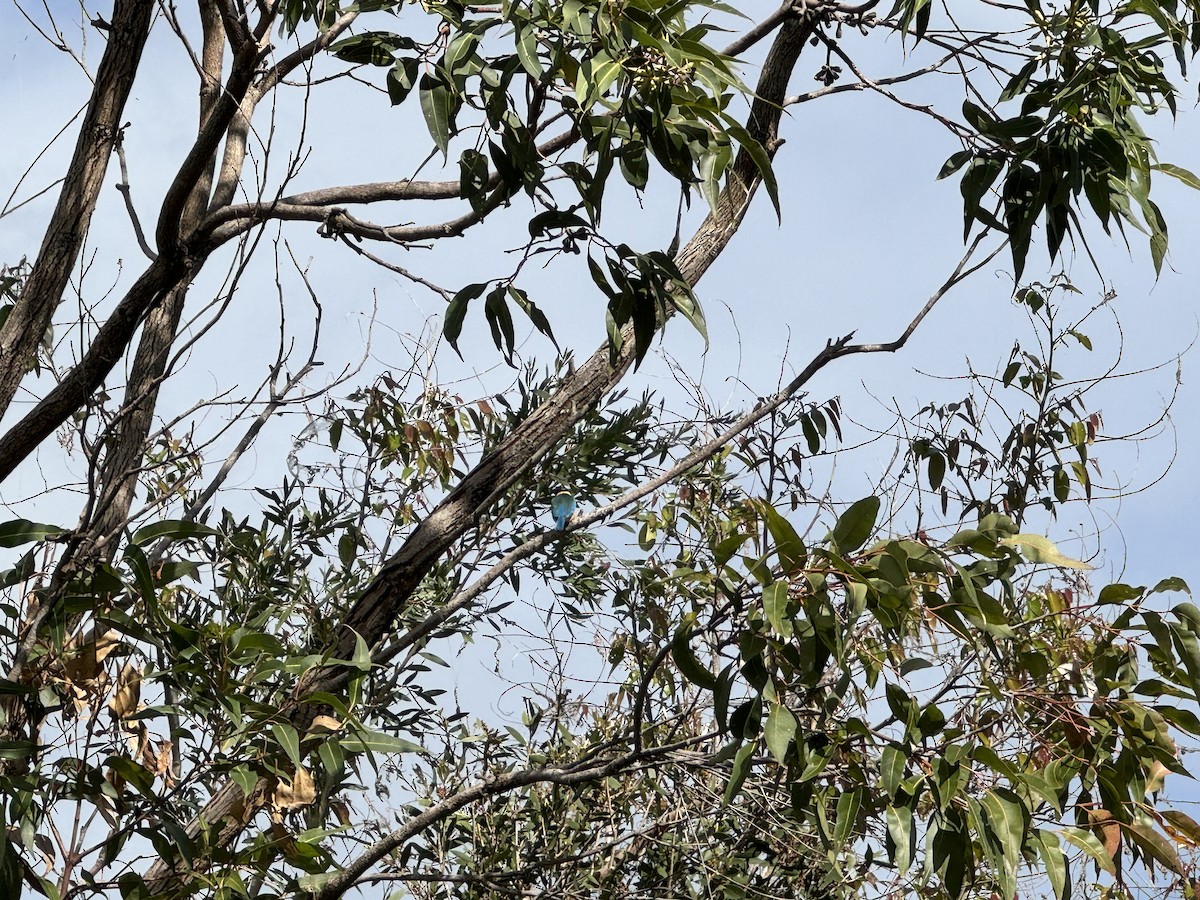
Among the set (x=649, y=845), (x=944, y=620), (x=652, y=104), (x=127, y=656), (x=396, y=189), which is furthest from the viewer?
(x=649, y=845)

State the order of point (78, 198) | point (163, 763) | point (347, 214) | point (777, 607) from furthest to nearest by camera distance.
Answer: point (347, 214)
point (78, 198)
point (163, 763)
point (777, 607)

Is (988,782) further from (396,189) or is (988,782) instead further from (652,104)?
(396,189)

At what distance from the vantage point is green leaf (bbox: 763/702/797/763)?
172 centimetres

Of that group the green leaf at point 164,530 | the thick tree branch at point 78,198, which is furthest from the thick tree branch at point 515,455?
the thick tree branch at point 78,198

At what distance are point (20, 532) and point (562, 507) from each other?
155 centimetres

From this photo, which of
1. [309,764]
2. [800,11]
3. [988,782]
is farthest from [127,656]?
[800,11]

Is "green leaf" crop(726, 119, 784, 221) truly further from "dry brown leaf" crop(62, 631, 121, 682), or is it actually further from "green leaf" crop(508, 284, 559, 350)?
"dry brown leaf" crop(62, 631, 121, 682)

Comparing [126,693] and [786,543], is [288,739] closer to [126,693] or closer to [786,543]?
[126,693]

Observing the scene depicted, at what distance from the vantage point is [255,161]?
229cm

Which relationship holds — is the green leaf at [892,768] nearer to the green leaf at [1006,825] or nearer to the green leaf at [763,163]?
the green leaf at [1006,825]

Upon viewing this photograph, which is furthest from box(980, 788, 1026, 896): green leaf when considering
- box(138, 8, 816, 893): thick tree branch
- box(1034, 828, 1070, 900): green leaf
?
box(138, 8, 816, 893): thick tree branch

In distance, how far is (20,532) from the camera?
1869 millimetres

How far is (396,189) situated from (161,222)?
0.44 meters

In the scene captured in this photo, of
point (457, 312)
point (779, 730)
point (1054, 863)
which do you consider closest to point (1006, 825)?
point (1054, 863)
